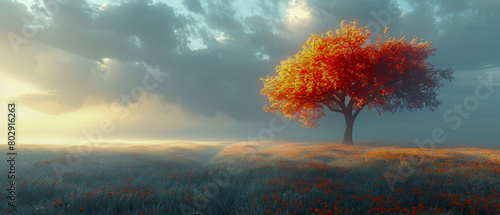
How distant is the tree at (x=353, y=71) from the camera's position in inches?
992

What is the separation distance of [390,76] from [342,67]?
494 centimetres

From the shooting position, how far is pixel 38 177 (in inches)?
347

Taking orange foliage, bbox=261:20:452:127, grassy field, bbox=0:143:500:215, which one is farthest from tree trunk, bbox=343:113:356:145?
grassy field, bbox=0:143:500:215

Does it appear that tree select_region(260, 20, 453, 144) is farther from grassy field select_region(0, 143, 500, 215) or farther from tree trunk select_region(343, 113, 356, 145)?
grassy field select_region(0, 143, 500, 215)

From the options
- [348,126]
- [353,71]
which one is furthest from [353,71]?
[348,126]

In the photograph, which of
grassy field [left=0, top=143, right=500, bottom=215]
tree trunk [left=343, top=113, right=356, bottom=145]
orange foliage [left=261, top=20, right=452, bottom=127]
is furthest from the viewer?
tree trunk [left=343, top=113, right=356, bottom=145]

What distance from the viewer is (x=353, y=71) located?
83.1 ft

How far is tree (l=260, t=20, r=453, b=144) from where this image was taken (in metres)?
25.2

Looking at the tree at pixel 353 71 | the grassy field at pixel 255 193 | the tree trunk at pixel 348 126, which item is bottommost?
the grassy field at pixel 255 193

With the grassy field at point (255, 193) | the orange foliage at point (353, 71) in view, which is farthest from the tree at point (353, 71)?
the grassy field at point (255, 193)

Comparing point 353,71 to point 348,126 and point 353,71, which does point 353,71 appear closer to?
point 353,71

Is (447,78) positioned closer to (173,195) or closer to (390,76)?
(390,76)

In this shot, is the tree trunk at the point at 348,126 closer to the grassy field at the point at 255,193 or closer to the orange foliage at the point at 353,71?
the orange foliage at the point at 353,71

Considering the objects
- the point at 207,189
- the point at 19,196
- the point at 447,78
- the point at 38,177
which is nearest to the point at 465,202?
the point at 207,189
